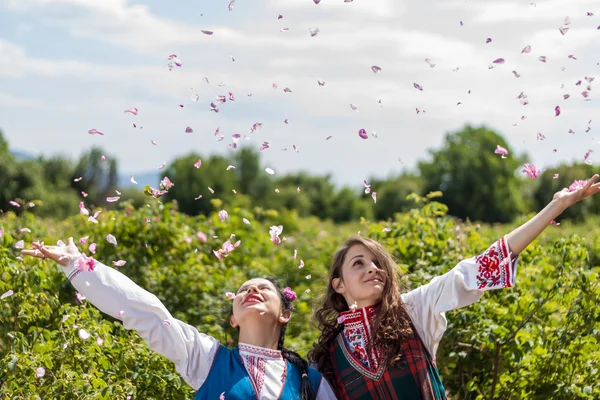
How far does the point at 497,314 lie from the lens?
4504mm

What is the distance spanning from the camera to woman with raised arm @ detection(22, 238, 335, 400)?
3.17 metres

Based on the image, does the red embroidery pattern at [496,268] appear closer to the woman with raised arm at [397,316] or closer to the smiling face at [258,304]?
the woman with raised arm at [397,316]

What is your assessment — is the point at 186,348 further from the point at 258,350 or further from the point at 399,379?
the point at 399,379

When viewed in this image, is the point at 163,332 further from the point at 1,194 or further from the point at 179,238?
the point at 1,194

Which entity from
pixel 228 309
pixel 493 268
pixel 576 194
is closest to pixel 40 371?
pixel 228 309

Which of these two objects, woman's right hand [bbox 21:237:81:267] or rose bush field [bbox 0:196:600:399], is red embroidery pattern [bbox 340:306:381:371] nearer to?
rose bush field [bbox 0:196:600:399]

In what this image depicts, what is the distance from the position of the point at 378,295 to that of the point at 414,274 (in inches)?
47.2

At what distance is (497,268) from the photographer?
3236 millimetres

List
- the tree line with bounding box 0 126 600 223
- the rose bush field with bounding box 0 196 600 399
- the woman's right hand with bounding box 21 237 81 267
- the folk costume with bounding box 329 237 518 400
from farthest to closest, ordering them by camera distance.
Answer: the tree line with bounding box 0 126 600 223 < the rose bush field with bounding box 0 196 600 399 < the folk costume with bounding box 329 237 518 400 < the woman's right hand with bounding box 21 237 81 267

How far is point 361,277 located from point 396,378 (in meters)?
0.43

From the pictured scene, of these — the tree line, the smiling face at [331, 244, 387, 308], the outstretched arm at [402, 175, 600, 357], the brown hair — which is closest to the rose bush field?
the brown hair

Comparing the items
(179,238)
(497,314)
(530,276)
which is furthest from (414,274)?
(179,238)

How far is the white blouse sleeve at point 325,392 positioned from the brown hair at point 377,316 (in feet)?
0.36

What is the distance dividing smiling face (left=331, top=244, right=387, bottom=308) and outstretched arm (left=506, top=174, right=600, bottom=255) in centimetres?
55
